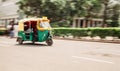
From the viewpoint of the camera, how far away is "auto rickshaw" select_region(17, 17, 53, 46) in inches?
814

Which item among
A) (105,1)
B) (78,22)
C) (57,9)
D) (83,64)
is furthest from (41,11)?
(83,64)

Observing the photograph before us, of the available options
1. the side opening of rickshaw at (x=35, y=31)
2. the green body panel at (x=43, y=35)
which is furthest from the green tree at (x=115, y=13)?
the green body panel at (x=43, y=35)

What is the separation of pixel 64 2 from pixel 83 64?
30.2m

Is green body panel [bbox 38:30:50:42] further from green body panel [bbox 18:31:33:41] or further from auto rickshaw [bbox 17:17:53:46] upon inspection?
green body panel [bbox 18:31:33:41]

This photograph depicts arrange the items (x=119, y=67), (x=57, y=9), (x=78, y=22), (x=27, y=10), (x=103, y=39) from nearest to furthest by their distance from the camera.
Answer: (x=119, y=67) → (x=103, y=39) → (x=57, y=9) → (x=27, y=10) → (x=78, y=22)

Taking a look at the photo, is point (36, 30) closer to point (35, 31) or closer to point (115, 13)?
point (35, 31)

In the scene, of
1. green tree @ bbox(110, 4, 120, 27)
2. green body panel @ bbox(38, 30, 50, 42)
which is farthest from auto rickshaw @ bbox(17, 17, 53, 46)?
green tree @ bbox(110, 4, 120, 27)

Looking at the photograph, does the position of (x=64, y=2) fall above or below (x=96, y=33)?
above

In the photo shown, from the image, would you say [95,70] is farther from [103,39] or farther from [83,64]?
[103,39]

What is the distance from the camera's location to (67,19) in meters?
43.2

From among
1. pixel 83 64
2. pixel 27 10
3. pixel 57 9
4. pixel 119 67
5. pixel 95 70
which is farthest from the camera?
pixel 27 10

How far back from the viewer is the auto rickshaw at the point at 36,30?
20.7 meters

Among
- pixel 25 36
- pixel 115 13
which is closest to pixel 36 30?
pixel 25 36

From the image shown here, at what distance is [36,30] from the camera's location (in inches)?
834
